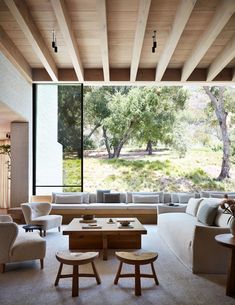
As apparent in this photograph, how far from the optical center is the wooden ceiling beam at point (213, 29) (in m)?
4.21

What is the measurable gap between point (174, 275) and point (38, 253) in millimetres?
1723

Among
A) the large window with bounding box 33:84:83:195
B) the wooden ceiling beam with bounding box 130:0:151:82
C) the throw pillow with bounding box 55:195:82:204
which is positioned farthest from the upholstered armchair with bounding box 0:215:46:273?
the large window with bounding box 33:84:83:195

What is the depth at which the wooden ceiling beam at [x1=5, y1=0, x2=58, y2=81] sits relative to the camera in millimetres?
4207

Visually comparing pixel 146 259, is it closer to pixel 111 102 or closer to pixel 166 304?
pixel 166 304

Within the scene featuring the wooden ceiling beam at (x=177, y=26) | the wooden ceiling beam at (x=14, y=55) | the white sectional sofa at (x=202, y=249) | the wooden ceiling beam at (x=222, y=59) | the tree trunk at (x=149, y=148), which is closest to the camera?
the white sectional sofa at (x=202, y=249)

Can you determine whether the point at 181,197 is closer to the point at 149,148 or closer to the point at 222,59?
the point at 222,59

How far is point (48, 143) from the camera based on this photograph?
8.12 metres

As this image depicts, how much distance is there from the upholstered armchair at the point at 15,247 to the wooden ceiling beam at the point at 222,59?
450 cm

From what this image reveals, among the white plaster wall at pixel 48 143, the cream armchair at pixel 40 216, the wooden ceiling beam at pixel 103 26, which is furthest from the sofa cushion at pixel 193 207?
the white plaster wall at pixel 48 143

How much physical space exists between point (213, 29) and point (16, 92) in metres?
→ 3.87

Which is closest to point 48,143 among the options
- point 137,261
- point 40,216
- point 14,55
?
point 40,216

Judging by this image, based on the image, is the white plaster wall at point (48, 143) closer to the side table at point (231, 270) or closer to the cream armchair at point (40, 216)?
the cream armchair at point (40, 216)

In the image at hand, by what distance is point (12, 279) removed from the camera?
3.71m

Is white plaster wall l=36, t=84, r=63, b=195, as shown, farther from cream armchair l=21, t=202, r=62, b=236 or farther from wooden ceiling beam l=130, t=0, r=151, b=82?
wooden ceiling beam l=130, t=0, r=151, b=82
